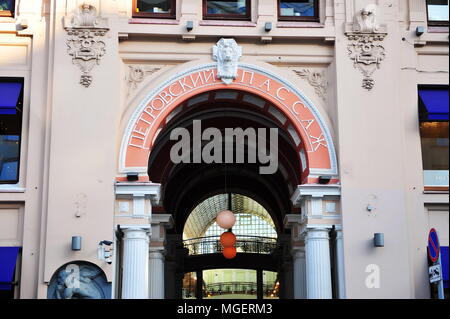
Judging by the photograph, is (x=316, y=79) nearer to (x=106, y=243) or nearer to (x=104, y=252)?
(x=106, y=243)

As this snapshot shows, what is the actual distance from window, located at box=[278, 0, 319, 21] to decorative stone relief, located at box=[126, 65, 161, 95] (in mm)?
3159

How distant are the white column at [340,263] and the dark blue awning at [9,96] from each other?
292 inches

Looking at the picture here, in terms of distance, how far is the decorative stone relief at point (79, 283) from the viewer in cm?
1652

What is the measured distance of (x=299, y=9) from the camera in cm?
1856

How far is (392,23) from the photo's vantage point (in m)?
18.1

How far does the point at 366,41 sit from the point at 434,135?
8.43 feet

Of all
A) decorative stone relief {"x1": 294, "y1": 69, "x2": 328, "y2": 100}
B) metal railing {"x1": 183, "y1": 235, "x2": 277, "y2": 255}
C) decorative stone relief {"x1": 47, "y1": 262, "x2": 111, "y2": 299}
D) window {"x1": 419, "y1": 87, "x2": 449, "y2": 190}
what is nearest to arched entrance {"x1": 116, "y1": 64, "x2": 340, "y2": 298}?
decorative stone relief {"x1": 294, "y1": 69, "x2": 328, "y2": 100}

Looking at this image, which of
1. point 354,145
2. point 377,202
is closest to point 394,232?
point 377,202

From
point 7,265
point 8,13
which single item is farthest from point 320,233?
point 8,13

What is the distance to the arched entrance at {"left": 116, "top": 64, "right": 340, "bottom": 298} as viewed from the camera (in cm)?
1742

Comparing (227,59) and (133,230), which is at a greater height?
(227,59)

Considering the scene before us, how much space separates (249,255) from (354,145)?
12336 millimetres

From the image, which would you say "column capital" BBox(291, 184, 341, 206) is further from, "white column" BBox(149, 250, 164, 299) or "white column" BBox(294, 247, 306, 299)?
"white column" BBox(149, 250, 164, 299)

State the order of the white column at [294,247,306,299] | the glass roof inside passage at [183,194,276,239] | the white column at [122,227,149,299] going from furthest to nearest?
the glass roof inside passage at [183,194,276,239] < the white column at [294,247,306,299] < the white column at [122,227,149,299]
